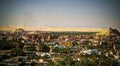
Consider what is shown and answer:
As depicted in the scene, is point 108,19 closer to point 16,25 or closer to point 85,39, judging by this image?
point 85,39

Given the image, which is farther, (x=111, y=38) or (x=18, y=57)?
(x=111, y=38)

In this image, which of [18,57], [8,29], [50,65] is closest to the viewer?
[50,65]

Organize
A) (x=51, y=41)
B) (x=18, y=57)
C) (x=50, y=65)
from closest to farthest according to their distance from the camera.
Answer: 1. (x=50, y=65)
2. (x=18, y=57)
3. (x=51, y=41)

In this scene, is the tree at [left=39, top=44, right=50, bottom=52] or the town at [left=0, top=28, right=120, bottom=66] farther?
the tree at [left=39, top=44, right=50, bottom=52]

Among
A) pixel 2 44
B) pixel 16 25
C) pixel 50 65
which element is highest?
pixel 16 25

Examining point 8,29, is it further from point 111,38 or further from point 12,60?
point 111,38

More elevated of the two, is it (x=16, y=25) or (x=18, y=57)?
(x=16, y=25)

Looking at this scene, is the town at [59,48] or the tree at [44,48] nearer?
the town at [59,48]

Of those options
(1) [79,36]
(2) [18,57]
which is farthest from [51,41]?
(2) [18,57]
